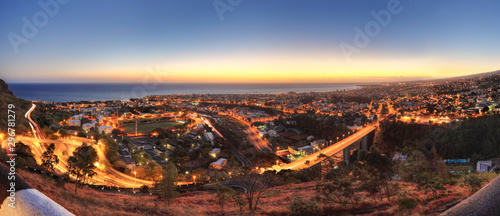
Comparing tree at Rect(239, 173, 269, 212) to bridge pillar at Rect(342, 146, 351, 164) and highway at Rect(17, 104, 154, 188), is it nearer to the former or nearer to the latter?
highway at Rect(17, 104, 154, 188)

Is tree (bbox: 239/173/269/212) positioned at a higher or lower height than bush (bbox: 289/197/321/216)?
lower

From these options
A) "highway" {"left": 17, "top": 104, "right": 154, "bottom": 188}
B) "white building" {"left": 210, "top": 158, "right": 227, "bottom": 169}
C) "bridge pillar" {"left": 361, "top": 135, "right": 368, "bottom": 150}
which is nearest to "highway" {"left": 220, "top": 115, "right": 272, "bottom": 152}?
"white building" {"left": 210, "top": 158, "right": 227, "bottom": 169}

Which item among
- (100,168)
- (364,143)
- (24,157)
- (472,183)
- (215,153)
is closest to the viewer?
(472,183)

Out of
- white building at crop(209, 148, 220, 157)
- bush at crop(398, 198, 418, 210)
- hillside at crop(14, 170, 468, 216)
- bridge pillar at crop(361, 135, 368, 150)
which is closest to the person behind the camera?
bush at crop(398, 198, 418, 210)

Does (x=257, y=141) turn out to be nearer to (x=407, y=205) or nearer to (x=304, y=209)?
(x=304, y=209)

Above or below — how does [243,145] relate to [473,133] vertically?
below

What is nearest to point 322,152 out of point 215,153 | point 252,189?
point 215,153

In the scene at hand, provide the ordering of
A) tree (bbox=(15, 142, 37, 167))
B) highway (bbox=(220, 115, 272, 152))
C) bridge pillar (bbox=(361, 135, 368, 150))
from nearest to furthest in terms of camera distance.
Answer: tree (bbox=(15, 142, 37, 167)) < bridge pillar (bbox=(361, 135, 368, 150)) < highway (bbox=(220, 115, 272, 152))

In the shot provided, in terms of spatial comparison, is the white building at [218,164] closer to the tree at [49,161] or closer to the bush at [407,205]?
the tree at [49,161]

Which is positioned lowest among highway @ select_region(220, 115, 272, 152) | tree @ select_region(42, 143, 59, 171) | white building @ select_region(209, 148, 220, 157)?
highway @ select_region(220, 115, 272, 152)

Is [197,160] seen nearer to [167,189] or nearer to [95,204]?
[167,189]

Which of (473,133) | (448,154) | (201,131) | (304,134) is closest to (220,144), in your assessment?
(201,131)
